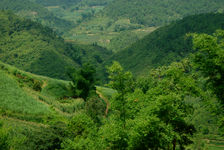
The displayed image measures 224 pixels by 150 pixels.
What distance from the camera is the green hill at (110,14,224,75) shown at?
446 ft

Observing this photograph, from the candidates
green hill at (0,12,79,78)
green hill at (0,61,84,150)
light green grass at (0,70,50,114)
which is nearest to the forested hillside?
green hill at (0,12,79,78)

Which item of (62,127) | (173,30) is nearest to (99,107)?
(62,127)

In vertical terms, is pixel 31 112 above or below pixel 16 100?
below

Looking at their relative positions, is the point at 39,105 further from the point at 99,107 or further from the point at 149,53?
the point at 149,53

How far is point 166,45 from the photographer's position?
148m

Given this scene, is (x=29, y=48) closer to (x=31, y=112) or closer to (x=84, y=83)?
(x=84, y=83)

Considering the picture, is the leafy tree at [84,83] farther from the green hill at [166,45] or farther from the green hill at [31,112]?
the green hill at [166,45]

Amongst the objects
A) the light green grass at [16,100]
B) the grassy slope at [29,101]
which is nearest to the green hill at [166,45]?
the grassy slope at [29,101]

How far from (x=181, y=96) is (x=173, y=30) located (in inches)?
5757

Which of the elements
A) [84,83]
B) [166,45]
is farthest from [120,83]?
[166,45]

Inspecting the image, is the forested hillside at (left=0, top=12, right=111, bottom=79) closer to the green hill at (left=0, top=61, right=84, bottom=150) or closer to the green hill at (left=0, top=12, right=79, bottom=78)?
the green hill at (left=0, top=12, right=79, bottom=78)

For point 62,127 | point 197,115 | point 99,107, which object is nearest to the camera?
point 62,127

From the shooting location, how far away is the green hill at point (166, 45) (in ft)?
446

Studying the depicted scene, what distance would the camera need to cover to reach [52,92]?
50781 millimetres
